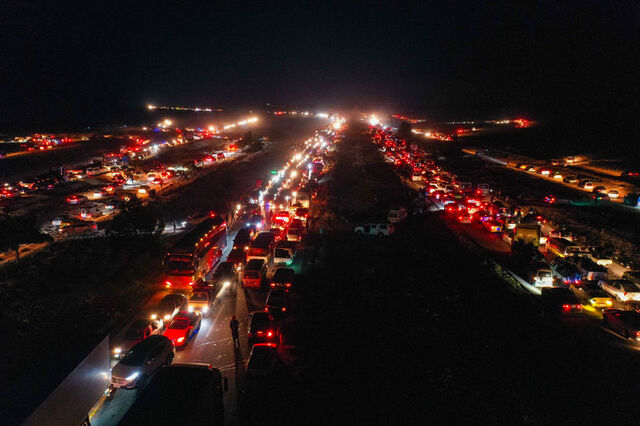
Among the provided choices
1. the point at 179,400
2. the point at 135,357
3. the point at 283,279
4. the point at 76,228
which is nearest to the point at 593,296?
the point at 283,279

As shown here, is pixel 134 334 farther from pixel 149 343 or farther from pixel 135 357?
pixel 135 357

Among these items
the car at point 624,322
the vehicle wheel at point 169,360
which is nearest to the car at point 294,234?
the vehicle wheel at point 169,360

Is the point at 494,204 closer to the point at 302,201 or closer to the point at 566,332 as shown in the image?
the point at 302,201

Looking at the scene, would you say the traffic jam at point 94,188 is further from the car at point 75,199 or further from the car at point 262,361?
the car at point 262,361

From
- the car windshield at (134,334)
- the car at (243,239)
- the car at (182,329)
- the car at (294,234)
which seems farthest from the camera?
the car at (294,234)

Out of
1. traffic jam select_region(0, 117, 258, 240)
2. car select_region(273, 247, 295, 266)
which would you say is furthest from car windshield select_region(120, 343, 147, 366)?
traffic jam select_region(0, 117, 258, 240)

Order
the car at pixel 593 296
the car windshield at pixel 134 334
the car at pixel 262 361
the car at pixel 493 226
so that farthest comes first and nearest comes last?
the car at pixel 493 226, the car at pixel 593 296, the car windshield at pixel 134 334, the car at pixel 262 361
